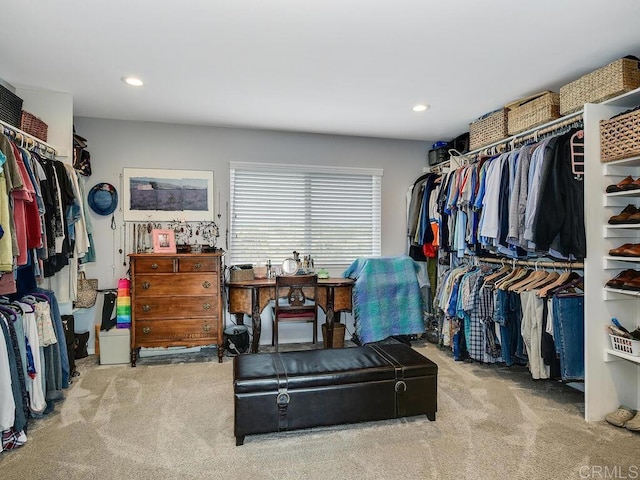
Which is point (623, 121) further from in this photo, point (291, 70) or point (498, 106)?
point (291, 70)

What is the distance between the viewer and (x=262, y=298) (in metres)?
3.82

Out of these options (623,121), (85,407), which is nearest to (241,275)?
(85,407)

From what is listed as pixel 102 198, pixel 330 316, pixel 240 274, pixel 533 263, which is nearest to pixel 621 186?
pixel 533 263

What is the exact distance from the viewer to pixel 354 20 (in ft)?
7.02

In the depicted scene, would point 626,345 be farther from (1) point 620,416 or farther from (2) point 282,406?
(2) point 282,406

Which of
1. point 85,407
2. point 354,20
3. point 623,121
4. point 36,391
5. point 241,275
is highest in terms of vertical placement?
point 354,20

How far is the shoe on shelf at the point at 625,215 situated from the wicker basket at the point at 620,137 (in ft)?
1.09

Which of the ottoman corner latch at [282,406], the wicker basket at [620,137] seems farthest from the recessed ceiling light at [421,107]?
the ottoman corner latch at [282,406]

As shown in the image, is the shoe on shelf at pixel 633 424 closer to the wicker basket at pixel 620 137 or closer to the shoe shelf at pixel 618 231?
the shoe shelf at pixel 618 231

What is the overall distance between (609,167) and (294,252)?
9.57ft

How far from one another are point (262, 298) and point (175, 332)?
2.81ft

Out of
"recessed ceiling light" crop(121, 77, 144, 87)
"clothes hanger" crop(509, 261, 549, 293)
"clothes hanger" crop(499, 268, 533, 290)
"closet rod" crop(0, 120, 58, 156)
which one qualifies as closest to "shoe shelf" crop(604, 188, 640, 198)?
"clothes hanger" crop(509, 261, 549, 293)

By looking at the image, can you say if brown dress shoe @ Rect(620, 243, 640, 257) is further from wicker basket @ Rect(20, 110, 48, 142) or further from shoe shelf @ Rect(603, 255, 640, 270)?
wicker basket @ Rect(20, 110, 48, 142)

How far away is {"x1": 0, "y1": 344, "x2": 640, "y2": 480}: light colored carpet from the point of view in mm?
1988
